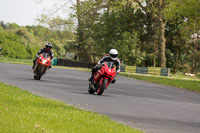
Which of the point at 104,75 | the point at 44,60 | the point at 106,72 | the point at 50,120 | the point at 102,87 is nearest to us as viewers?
the point at 50,120

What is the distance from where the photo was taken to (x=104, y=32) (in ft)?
212

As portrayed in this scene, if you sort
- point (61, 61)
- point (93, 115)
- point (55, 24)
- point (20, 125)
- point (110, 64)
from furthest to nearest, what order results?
point (61, 61) < point (55, 24) < point (110, 64) < point (93, 115) < point (20, 125)

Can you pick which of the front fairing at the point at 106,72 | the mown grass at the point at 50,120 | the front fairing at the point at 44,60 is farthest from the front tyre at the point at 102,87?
the front fairing at the point at 44,60

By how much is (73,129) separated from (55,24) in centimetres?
6029

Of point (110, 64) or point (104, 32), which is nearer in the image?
point (110, 64)

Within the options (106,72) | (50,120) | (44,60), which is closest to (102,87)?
(106,72)

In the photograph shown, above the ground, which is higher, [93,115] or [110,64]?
[110,64]

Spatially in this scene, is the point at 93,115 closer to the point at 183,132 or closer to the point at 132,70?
the point at 183,132

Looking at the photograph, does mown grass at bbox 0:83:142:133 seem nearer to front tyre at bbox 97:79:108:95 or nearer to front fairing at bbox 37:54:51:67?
front tyre at bbox 97:79:108:95

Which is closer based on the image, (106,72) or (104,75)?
(106,72)

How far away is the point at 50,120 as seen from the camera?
864 cm

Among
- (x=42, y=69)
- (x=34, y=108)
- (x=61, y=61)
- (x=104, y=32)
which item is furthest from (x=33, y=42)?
(x=34, y=108)

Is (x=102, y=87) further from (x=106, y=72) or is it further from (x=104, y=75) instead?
(x=106, y=72)

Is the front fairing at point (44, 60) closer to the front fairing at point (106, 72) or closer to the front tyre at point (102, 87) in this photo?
the front tyre at point (102, 87)
